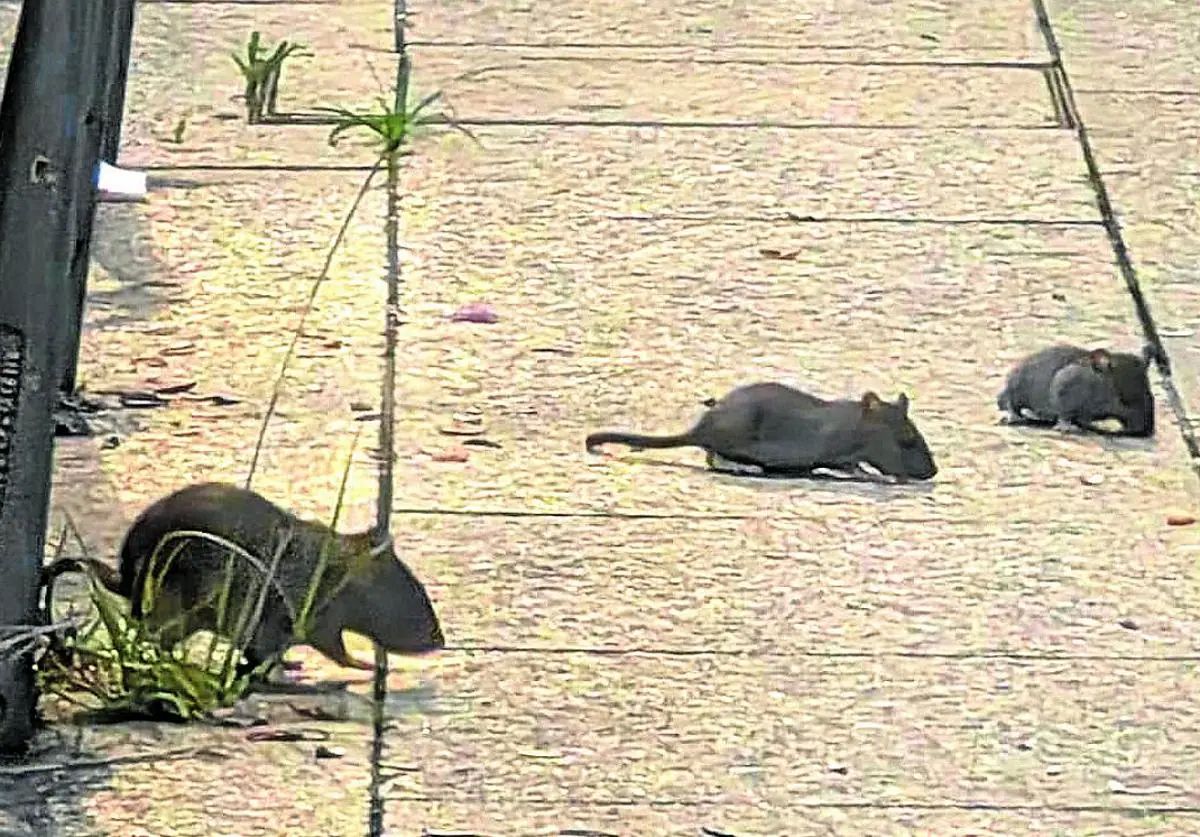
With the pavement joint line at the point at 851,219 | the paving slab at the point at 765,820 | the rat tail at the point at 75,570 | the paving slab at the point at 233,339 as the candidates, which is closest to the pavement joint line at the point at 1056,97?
the pavement joint line at the point at 851,219

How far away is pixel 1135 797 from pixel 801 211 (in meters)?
2.39

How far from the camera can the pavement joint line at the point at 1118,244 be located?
537 cm

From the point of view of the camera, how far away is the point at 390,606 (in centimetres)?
432

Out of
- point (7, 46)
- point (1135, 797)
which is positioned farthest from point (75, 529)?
point (7, 46)

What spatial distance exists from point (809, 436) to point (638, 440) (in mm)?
313

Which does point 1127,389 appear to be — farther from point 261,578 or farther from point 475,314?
point 261,578

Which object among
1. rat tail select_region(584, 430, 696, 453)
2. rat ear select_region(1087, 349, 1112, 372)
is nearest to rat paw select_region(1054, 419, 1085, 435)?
rat ear select_region(1087, 349, 1112, 372)

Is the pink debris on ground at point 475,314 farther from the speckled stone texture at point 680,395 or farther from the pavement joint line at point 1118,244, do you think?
the pavement joint line at point 1118,244

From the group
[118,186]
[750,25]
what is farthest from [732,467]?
[750,25]

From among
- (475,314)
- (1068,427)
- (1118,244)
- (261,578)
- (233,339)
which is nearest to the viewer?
(261,578)

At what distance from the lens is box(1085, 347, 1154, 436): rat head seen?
5203 mm

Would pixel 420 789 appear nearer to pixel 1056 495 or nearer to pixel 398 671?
pixel 398 671

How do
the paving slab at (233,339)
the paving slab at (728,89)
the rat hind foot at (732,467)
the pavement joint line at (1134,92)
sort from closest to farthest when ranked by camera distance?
the paving slab at (233,339), the rat hind foot at (732,467), the paving slab at (728,89), the pavement joint line at (1134,92)

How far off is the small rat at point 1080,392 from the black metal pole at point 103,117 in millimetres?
1725
